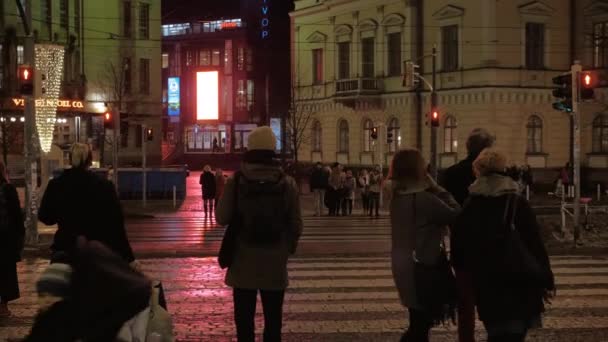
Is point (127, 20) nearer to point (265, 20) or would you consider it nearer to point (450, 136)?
point (265, 20)

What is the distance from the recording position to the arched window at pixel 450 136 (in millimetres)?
45938

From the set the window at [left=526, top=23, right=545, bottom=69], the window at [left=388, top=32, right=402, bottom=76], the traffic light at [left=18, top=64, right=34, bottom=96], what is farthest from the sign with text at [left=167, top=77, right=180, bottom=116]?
the traffic light at [left=18, top=64, right=34, bottom=96]

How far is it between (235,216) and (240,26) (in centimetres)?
8242

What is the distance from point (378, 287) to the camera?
1152cm

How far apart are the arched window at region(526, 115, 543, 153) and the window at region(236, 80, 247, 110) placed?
4633 cm

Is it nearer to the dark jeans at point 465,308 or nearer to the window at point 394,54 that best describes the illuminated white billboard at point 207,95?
the window at point 394,54

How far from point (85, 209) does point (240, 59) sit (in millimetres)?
81376

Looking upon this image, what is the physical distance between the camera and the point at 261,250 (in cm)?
602

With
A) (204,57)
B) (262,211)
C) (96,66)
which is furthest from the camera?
(204,57)

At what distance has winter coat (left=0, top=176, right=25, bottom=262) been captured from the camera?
9.19m

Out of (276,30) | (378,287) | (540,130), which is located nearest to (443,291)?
(378,287)

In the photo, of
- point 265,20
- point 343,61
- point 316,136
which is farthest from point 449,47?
point 265,20

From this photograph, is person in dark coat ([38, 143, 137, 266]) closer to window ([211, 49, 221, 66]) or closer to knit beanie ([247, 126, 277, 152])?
knit beanie ([247, 126, 277, 152])

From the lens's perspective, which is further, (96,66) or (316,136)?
(316,136)
